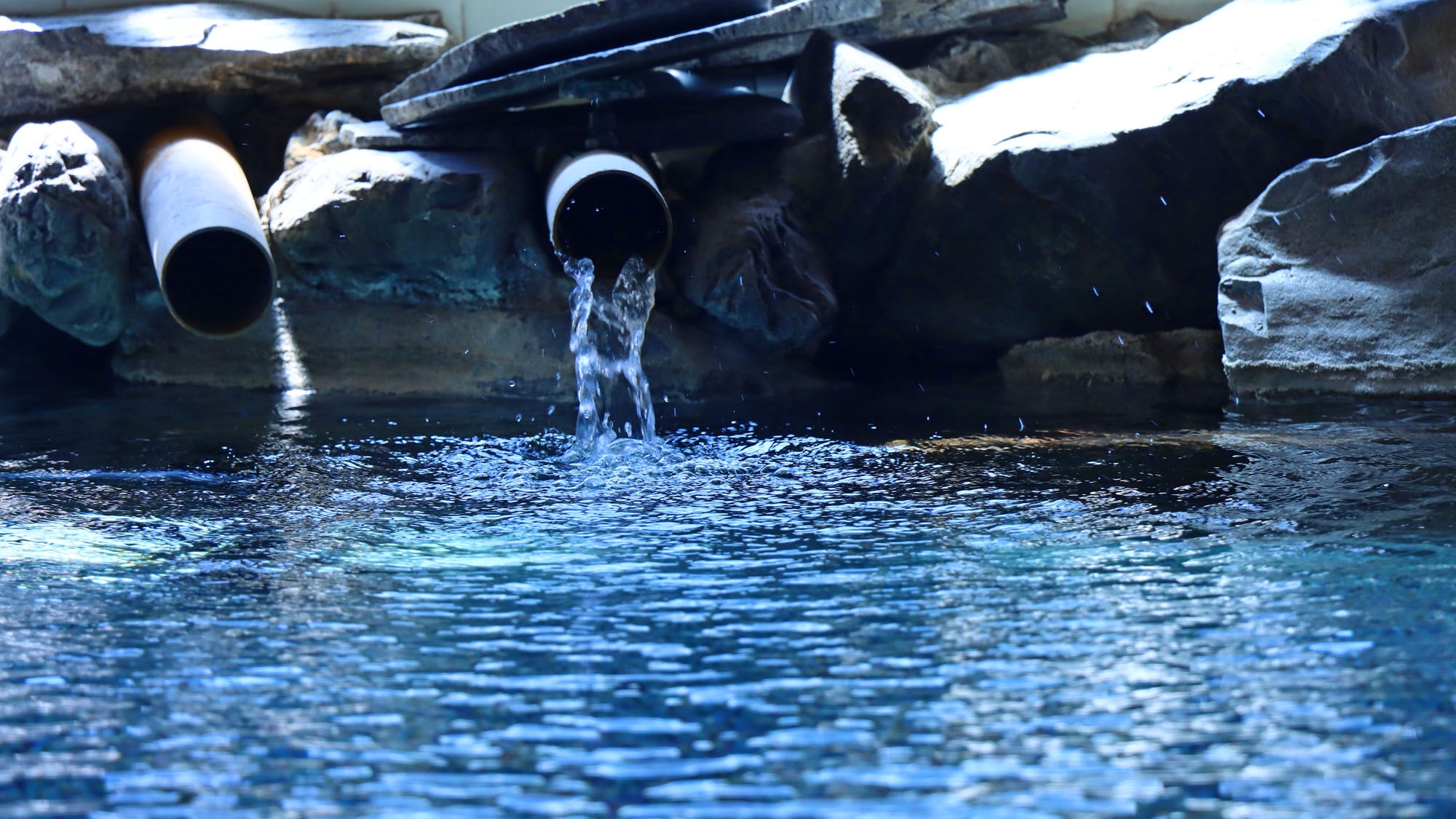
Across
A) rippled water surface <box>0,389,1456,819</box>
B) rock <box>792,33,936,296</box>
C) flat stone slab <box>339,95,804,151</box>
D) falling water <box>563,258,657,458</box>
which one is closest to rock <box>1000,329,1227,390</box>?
rock <box>792,33,936,296</box>

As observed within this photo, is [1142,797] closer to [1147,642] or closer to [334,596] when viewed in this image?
[1147,642]

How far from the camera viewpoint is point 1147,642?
2281mm

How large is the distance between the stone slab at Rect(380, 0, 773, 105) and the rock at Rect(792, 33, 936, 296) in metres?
0.63

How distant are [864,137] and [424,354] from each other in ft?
7.83

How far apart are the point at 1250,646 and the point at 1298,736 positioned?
39 cm

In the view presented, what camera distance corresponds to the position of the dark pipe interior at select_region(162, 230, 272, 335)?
17.4 ft

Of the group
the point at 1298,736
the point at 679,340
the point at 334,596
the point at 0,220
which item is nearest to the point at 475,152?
the point at 679,340

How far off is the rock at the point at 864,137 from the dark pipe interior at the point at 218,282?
2.73 meters

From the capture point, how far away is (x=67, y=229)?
17.7 ft

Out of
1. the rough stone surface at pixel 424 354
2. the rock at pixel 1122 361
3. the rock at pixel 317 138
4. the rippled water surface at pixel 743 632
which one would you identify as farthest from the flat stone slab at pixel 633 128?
the rippled water surface at pixel 743 632

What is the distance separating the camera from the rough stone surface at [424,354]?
5.86m

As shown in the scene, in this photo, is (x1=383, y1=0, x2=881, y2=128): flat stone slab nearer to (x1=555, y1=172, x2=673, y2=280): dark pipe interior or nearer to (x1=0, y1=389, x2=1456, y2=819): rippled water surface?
(x1=555, y1=172, x2=673, y2=280): dark pipe interior

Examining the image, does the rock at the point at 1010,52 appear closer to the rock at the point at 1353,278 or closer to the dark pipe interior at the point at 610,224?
the dark pipe interior at the point at 610,224

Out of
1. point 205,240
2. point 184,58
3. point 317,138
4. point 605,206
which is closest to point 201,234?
point 205,240
